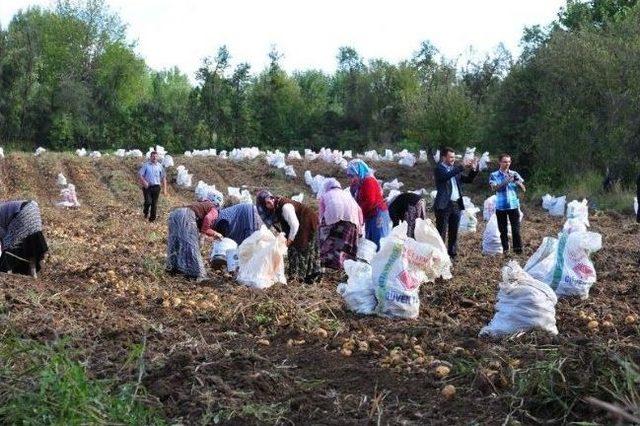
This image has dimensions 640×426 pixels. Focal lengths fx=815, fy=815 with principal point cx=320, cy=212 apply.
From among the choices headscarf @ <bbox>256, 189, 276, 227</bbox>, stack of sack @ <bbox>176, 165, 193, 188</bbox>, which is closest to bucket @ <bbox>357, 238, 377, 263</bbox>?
headscarf @ <bbox>256, 189, 276, 227</bbox>

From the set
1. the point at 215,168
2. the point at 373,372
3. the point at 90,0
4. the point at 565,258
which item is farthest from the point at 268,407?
the point at 90,0

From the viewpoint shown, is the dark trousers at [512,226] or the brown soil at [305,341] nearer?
the brown soil at [305,341]

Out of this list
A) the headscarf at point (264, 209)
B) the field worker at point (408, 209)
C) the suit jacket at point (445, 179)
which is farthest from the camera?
the field worker at point (408, 209)

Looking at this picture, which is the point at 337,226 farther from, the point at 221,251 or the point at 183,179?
the point at 183,179

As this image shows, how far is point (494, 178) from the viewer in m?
9.03

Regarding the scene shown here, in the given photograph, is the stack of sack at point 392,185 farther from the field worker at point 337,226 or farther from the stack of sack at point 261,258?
Answer: the stack of sack at point 261,258

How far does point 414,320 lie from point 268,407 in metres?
2.16

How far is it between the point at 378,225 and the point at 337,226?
2.11 ft

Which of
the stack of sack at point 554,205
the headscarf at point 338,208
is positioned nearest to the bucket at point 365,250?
the headscarf at point 338,208

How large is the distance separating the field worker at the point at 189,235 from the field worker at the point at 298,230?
1.72ft

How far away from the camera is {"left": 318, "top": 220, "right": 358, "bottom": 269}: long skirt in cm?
785

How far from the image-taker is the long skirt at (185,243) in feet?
25.2

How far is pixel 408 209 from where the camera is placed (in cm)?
878

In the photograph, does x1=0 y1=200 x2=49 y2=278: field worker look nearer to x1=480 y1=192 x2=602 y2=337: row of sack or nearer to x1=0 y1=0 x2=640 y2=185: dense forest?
x1=480 y1=192 x2=602 y2=337: row of sack
